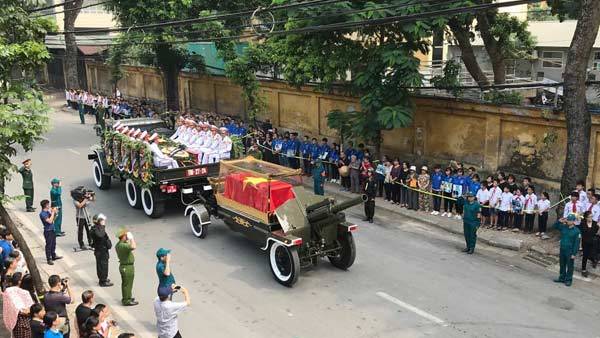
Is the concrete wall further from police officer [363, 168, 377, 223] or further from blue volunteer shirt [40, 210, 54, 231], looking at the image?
blue volunteer shirt [40, 210, 54, 231]

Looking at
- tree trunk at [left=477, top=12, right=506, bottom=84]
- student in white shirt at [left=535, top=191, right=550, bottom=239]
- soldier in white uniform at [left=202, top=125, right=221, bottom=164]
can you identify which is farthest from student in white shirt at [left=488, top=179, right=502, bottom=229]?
soldier in white uniform at [left=202, top=125, right=221, bottom=164]

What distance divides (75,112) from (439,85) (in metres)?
27.1

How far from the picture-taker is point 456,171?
16.2m

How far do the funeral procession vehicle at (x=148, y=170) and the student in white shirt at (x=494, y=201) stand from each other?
23.0 ft

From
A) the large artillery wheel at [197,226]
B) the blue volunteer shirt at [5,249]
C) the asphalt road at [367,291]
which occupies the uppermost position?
the blue volunteer shirt at [5,249]

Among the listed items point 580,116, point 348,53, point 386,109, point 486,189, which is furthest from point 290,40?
point 580,116

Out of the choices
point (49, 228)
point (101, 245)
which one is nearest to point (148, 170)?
point (49, 228)

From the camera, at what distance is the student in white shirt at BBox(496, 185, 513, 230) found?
571 inches

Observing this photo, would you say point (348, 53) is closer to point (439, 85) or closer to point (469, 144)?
point (439, 85)

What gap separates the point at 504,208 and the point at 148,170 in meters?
8.92

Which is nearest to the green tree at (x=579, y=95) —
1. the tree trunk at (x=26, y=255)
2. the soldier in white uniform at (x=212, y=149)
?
the soldier in white uniform at (x=212, y=149)

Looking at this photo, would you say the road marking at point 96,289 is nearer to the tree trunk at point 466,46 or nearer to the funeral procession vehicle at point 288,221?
the funeral procession vehicle at point 288,221

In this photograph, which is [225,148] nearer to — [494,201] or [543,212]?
[494,201]

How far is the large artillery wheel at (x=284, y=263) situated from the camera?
11312 millimetres
